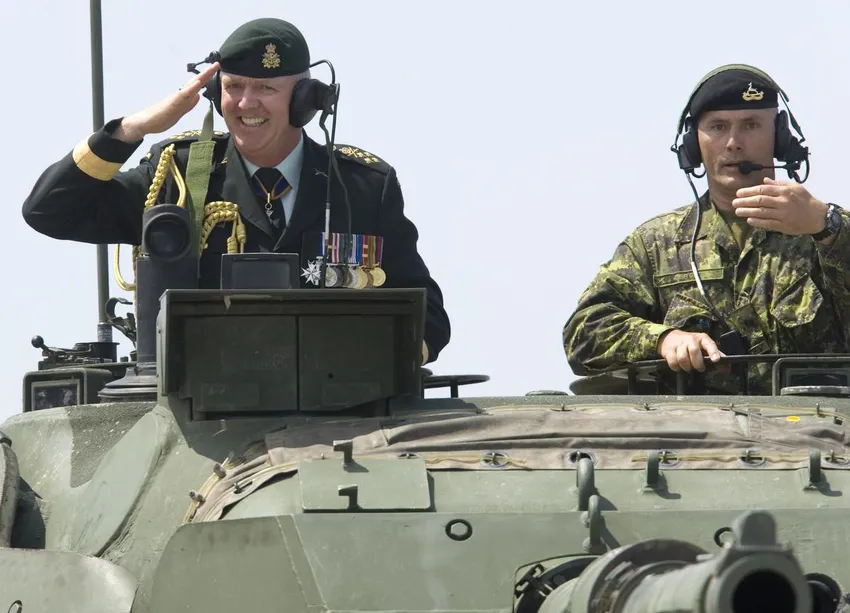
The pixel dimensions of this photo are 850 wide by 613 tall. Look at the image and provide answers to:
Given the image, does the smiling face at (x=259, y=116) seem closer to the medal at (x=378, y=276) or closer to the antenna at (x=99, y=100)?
the medal at (x=378, y=276)

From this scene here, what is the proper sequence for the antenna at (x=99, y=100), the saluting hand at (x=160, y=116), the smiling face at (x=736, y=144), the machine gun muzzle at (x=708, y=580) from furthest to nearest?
the antenna at (x=99, y=100) → the smiling face at (x=736, y=144) → the saluting hand at (x=160, y=116) → the machine gun muzzle at (x=708, y=580)

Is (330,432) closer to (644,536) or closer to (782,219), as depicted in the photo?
(644,536)

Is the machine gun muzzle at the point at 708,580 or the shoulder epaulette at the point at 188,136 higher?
the shoulder epaulette at the point at 188,136

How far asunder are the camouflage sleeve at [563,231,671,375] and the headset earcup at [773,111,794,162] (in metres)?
0.85

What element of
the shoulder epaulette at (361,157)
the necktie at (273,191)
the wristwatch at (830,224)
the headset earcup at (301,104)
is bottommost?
the wristwatch at (830,224)

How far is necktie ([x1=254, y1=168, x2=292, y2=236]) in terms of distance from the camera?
941cm

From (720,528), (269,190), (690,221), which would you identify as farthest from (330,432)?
(690,221)

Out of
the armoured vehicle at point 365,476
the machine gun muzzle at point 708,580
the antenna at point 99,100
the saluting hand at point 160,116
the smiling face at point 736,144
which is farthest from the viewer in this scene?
the antenna at point 99,100

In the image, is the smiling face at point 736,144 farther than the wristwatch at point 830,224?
Yes

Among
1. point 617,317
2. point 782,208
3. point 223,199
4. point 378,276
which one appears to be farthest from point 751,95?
point 223,199

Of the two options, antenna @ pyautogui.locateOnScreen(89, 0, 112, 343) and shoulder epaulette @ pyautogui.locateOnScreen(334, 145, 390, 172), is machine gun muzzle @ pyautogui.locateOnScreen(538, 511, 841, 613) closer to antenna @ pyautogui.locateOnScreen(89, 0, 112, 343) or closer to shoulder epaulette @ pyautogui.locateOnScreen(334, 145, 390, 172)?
shoulder epaulette @ pyautogui.locateOnScreen(334, 145, 390, 172)

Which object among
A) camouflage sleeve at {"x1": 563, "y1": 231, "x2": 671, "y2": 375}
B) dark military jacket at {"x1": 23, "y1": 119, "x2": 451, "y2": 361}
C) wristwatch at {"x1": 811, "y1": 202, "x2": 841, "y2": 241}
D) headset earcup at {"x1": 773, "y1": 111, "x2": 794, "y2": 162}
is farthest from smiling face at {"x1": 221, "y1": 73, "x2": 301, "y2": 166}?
wristwatch at {"x1": 811, "y1": 202, "x2": 841, "y2": 241}

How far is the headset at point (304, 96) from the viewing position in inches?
365

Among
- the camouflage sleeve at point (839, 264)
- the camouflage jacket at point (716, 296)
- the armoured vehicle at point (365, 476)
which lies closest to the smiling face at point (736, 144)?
the camouflage jacket at point (716, 296)
